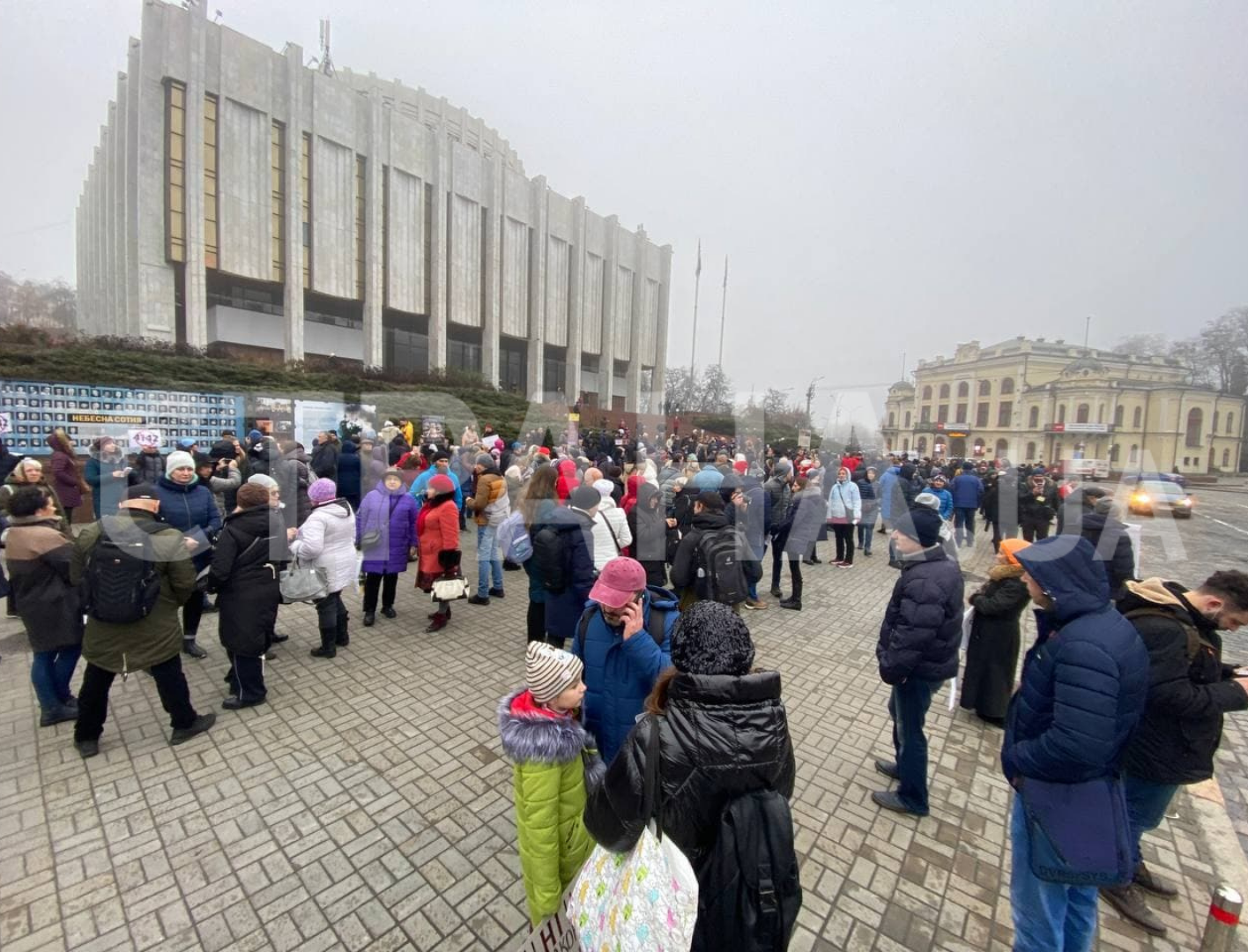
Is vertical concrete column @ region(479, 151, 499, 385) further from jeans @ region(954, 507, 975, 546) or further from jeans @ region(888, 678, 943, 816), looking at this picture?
jeans @ region(888, 678, 943, 816)

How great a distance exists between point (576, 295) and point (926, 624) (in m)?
41.8

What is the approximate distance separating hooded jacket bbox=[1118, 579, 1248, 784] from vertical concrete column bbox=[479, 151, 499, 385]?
115 ft

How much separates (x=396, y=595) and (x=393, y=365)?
30.3 metres

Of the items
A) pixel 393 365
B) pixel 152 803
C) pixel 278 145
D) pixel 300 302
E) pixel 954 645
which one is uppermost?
pixel 278 145

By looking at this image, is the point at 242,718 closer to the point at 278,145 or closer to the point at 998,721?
the point at 998,721

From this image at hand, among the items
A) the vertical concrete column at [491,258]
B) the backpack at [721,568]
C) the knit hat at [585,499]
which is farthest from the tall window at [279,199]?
the backpack at [721,568]

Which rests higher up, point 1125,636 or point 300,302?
point 300,302

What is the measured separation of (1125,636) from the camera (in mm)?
2045

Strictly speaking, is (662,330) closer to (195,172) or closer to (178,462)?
(195,172)

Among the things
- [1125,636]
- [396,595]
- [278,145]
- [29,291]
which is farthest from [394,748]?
[29,291]

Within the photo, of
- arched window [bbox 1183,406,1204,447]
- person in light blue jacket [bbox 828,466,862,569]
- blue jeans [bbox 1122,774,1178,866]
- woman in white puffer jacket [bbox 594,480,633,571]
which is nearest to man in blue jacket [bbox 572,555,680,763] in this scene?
woman in white puffer jacket [bbox 594,480,633,571]

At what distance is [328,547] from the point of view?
16.6 ft

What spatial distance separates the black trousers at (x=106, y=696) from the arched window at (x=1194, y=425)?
114ft

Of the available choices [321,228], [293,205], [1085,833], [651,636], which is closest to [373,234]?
[321,228]
